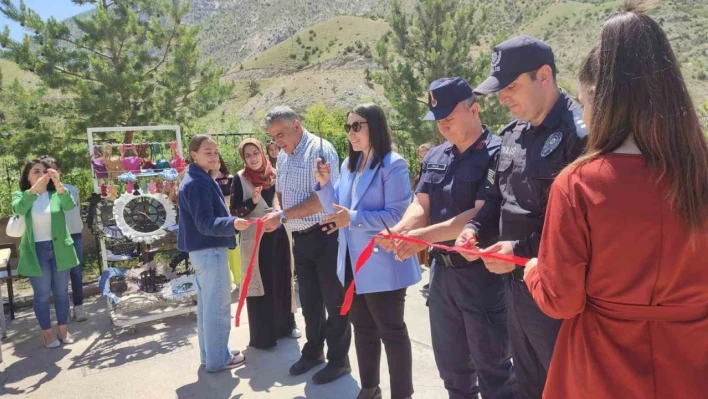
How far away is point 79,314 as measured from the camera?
5.51m

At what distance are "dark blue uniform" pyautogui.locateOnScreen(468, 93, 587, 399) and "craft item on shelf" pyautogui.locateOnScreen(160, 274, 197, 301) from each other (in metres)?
3.64

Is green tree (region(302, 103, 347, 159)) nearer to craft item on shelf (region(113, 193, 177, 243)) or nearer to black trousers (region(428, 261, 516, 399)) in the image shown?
craft item on shelf (region(113, 193, 177, 243))

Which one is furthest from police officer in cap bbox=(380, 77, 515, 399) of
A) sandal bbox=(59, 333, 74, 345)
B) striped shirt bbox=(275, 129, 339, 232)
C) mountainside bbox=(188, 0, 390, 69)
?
mountainside bbox=(188, 0, 390, 69)

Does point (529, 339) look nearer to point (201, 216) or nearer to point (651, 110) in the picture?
point (651, 110)

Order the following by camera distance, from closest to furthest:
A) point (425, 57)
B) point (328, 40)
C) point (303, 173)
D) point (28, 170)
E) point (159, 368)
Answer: point (303, 173) → point (159, 368) → point (28, 170) → point (425, 57) → point (328, 40)

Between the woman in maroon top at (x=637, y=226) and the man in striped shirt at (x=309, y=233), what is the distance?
7.49 ft

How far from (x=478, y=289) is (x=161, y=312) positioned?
3856mm

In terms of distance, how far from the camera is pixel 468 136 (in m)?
2.49

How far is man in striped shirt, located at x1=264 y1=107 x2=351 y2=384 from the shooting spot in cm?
354

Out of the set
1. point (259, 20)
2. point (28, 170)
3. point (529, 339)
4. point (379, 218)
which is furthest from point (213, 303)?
point (259, 20)

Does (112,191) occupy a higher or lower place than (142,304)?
higher

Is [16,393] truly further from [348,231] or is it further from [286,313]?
[348,231]

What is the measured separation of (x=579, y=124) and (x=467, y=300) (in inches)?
38.9

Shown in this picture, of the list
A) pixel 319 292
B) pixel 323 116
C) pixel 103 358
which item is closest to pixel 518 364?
pixel 319 292
